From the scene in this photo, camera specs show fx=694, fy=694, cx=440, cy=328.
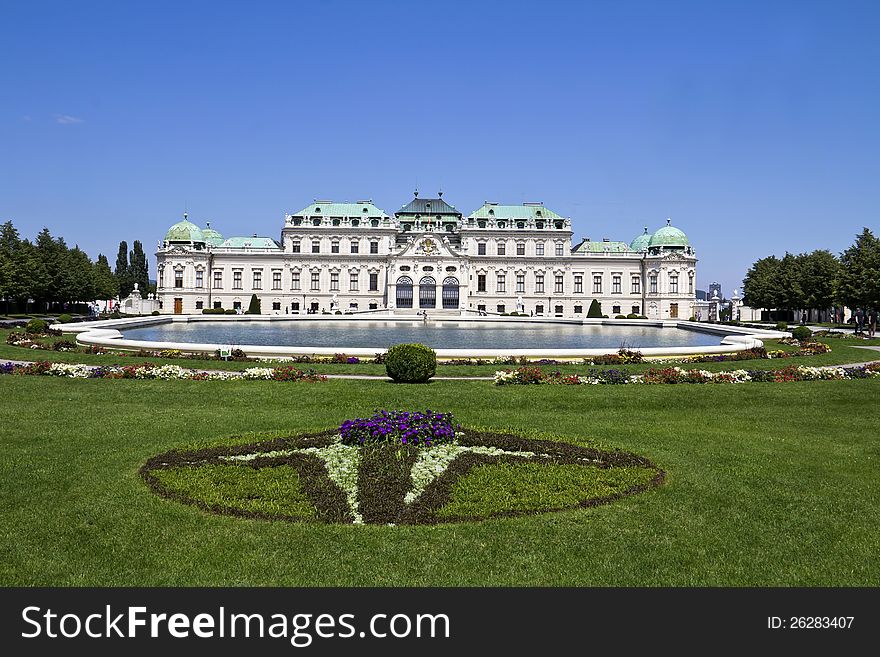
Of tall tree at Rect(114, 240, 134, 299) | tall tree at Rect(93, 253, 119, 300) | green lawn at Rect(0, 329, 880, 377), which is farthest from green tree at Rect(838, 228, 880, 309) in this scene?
tall tree at Rect(114, 240, 134, 299)

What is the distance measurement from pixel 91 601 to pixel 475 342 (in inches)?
1435

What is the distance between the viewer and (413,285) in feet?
319

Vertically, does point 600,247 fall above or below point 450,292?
above

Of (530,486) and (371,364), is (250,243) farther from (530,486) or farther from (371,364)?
(530,486)

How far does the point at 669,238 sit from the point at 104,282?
3168 inches

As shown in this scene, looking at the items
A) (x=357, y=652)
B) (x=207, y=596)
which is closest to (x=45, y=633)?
(x=207, y=596)

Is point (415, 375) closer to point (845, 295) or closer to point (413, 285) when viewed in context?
point (845, 295)

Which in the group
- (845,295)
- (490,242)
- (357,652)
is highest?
(490,242)

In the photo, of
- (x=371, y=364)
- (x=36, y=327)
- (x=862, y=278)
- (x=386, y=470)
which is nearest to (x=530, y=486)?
(x=386, y=470)

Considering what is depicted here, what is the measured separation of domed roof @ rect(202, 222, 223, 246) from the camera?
107m

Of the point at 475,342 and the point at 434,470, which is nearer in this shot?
the point at 434,470

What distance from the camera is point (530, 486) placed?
1082 cm

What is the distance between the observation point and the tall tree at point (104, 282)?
91.1m

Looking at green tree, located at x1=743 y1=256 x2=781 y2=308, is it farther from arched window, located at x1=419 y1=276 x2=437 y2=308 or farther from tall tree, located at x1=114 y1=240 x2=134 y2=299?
tall tree, located at x1=114 y1=240 x2=134 y2=299
